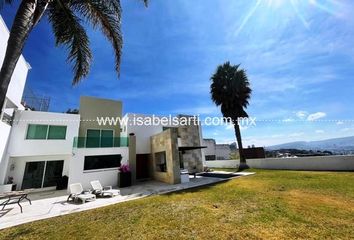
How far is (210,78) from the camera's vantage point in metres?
23.8

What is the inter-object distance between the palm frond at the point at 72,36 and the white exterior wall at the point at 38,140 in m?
10.2

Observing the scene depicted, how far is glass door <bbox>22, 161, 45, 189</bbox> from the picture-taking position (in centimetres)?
1375

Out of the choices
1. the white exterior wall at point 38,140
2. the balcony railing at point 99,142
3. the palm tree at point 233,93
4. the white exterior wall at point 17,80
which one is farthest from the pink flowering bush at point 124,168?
the palm tree at point 233,93

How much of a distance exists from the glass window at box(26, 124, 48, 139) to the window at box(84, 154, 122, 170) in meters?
4.35

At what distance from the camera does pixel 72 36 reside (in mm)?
6531

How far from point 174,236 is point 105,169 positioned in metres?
11.1

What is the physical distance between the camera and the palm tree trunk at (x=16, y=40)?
3.76 metres

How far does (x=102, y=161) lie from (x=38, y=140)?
5.40m

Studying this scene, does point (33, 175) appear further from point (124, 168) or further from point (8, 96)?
point (124, 168)

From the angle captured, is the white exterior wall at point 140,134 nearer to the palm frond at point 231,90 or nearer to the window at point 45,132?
the window at point 45,132

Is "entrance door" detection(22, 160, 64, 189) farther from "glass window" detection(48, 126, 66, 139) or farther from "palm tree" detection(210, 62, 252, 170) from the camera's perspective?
"palm tree" detection(210, 62, 252, 170)

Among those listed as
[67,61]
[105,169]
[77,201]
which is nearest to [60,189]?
[105,169]

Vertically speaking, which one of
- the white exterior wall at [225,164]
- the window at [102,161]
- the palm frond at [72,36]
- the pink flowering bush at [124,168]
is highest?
the palm frond at [72,36]

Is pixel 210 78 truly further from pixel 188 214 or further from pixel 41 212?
pixel 41 212
